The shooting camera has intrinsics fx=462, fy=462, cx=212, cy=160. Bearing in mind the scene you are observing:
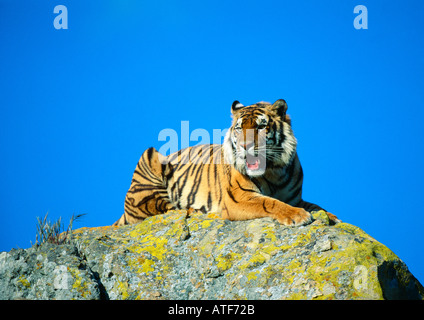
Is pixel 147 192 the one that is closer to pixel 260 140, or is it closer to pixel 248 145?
pixel 248 145

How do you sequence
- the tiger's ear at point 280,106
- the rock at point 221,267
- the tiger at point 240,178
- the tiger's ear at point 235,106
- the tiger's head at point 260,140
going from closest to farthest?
the rock at point 221,267
the tiger at point 240,178
the tiger's head at point 260,140
the tiger's ear at point 280,106
the tiger's ear at point 235,106

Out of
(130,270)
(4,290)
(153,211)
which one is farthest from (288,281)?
(153,211)

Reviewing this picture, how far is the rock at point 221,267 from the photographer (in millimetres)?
4828

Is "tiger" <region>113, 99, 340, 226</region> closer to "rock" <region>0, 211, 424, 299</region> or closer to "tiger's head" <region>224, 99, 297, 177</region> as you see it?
"tiger's head" <region>224, 99, 297, 177</region>

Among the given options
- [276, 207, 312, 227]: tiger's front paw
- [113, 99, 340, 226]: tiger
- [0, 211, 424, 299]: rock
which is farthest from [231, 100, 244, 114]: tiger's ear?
[276, 207, 312, 227]: tiger's front paw

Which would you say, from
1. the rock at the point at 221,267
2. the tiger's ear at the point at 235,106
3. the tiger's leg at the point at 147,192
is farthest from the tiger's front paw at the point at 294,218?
the tiger's leg at the point at 147,192

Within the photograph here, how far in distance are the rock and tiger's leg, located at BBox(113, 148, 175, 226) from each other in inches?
85.0

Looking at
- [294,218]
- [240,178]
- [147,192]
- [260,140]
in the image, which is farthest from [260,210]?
[147,192]

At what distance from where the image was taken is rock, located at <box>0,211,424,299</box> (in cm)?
483

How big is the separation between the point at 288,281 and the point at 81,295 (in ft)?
7.44

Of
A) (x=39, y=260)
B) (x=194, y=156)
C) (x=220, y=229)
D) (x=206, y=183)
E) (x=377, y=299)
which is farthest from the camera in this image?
(x=194, y=156)

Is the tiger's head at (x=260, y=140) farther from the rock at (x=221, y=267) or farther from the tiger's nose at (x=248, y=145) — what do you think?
the rock at (x=221, y=267)

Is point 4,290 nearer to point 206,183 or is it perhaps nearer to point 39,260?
point 39,260

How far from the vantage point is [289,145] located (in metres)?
7.28
